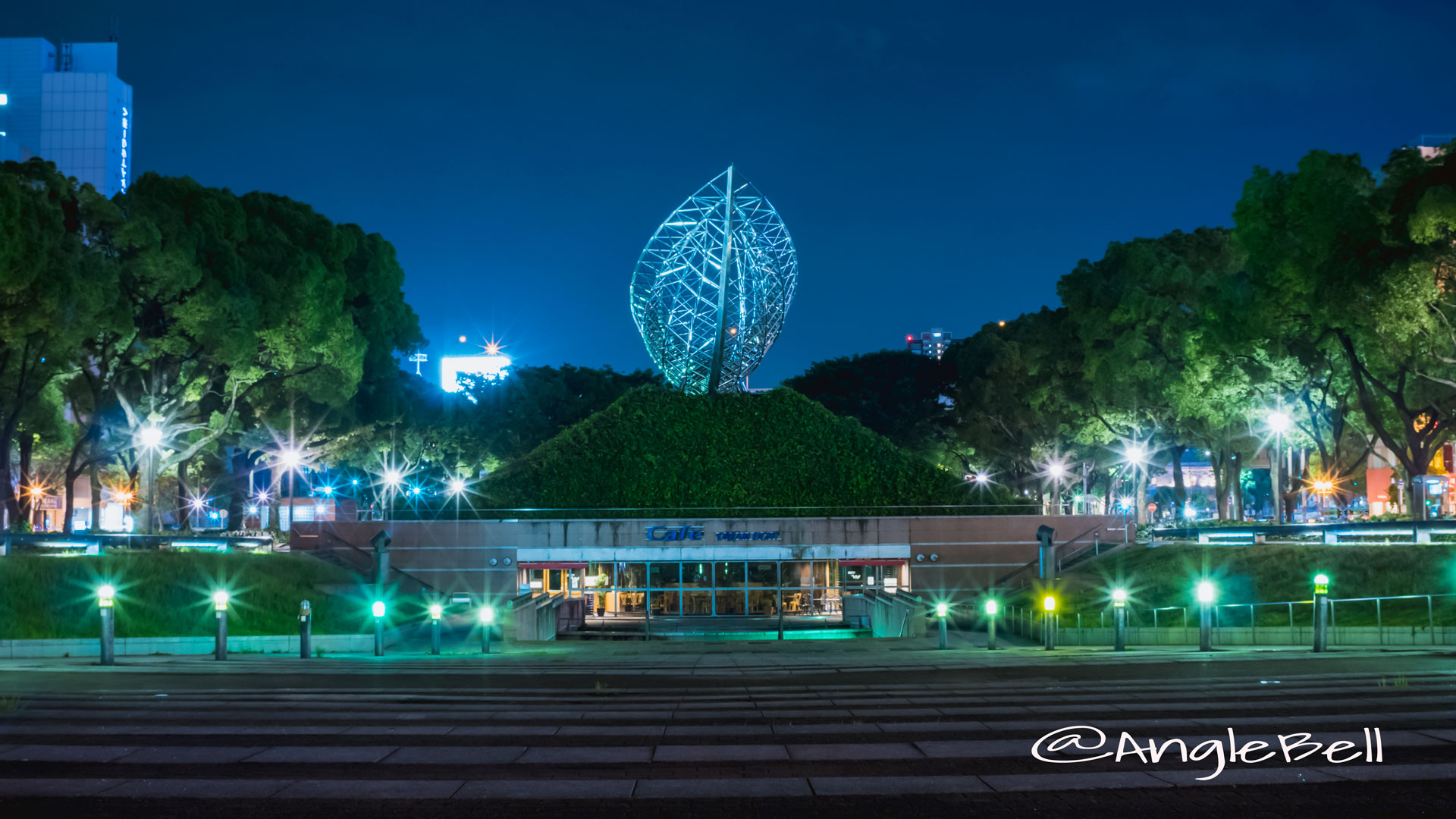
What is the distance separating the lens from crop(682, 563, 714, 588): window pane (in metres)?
53.6

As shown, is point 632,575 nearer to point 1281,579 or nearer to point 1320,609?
point 1281,579

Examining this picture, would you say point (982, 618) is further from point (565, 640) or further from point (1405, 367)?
point (1405, 367)

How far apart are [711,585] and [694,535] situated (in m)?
2.42

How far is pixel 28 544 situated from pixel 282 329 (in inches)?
600

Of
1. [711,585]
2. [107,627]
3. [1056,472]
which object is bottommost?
[711,585]

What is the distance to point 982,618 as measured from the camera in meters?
38.7

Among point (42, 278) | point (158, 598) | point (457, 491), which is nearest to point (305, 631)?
point (158, 598)

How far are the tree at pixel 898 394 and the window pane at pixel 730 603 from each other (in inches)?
1450

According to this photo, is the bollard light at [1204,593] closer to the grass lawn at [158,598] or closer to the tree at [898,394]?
the grass lawn at [158,598]

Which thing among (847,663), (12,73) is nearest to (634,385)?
(847,663)

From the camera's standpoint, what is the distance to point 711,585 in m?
53.7
